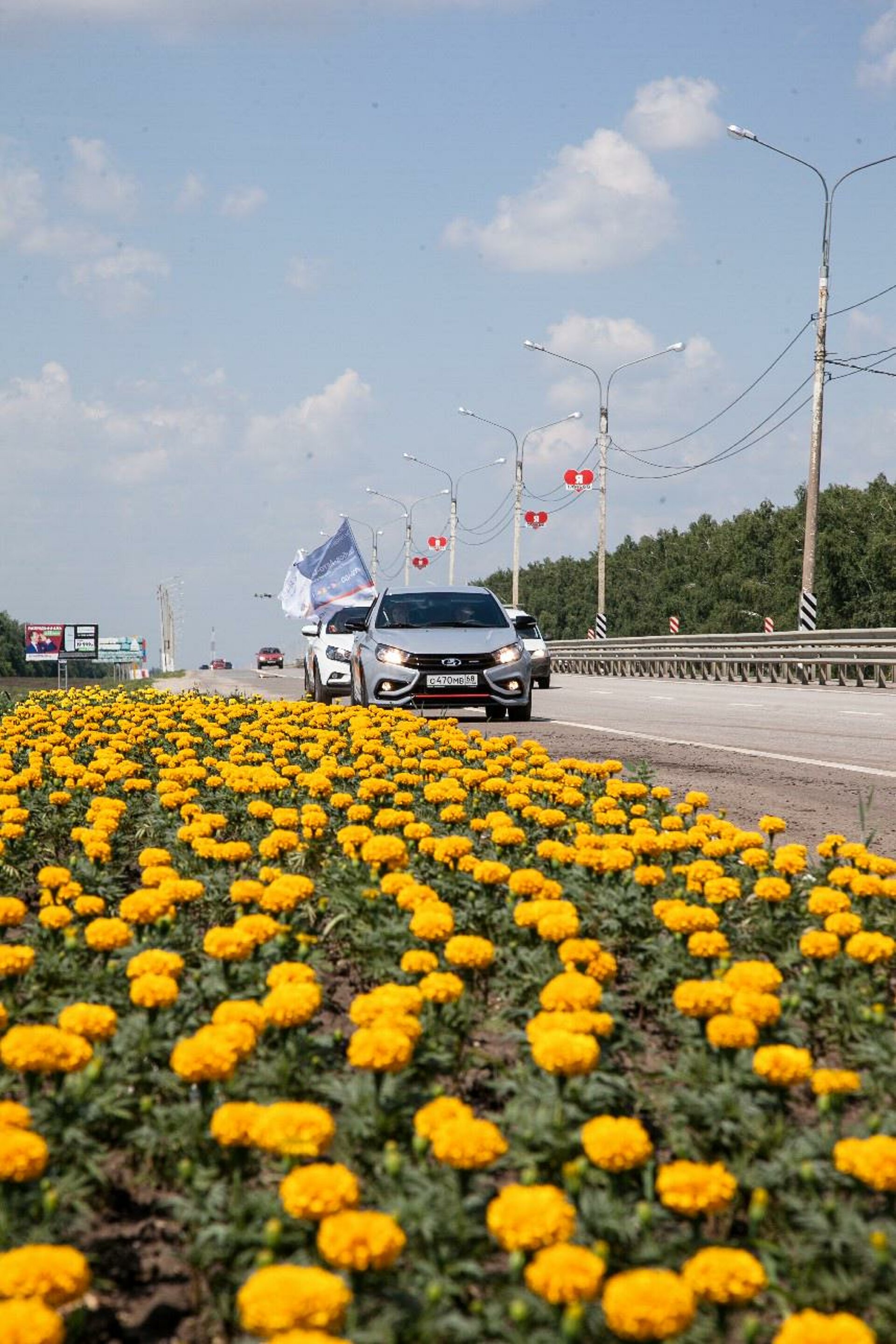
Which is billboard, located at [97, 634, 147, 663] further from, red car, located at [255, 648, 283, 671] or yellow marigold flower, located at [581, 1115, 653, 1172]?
yellow marigold flower, located at [581, 1115, 653, 1172]

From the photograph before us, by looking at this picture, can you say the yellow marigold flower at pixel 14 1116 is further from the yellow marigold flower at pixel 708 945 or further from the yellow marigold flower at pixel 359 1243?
the yellow marigold flower at pixel 708 945

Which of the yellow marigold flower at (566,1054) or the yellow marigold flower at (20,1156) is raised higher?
the yellow marigold flower at (566,1054)

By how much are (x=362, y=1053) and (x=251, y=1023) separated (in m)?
0.35

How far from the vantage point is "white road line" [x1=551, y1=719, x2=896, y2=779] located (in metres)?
9.66

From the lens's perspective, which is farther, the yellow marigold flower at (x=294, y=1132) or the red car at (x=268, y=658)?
the red car at (x=268, y=658)

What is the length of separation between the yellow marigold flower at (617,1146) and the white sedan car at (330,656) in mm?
17527

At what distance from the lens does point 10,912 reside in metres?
3.63

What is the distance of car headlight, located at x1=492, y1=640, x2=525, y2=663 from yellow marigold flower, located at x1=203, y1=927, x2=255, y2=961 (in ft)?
35.6

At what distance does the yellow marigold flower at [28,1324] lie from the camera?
1677 millimetres

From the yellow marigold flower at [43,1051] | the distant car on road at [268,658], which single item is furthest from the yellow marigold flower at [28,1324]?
the distant car on road at [268,658]

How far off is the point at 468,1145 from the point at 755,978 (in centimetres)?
106

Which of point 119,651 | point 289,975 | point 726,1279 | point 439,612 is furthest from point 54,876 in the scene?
point 119,651

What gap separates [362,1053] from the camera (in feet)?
8.29

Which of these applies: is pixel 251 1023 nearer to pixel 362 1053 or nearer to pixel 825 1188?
pixel 362 1053
